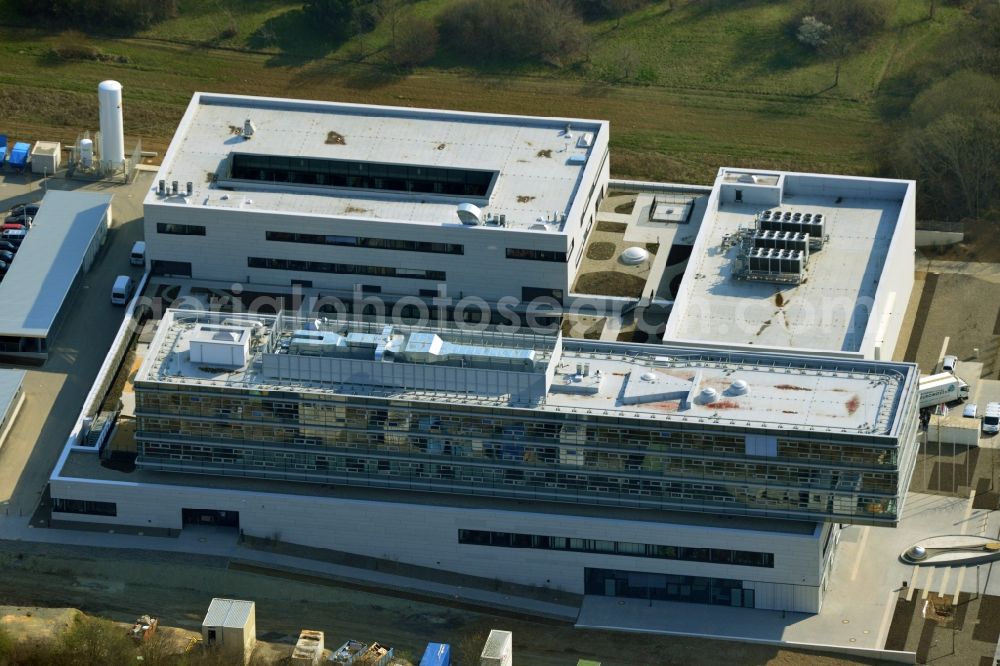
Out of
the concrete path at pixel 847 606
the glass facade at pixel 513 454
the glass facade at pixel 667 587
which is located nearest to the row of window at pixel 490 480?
the glass facade at pixel 513 454

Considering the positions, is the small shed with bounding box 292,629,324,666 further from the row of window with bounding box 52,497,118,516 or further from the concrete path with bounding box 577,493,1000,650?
the row of window with bounding box 52,497,118,516

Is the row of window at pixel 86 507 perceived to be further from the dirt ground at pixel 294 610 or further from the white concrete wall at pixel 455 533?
the dirt ground at pixel 294 610

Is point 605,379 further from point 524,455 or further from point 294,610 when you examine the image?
point 294,610

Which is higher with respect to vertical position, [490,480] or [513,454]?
[513,454]

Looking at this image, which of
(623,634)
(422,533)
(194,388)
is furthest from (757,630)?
(194,388)

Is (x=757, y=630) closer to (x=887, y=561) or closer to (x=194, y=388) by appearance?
(x=887, y=561)

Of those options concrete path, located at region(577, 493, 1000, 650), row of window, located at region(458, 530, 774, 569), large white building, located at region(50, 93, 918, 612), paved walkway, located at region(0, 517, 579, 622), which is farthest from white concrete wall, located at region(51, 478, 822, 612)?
concrete path, located at region(577, 493, 1000, 650)

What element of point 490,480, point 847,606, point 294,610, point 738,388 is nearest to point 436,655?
point 294,610

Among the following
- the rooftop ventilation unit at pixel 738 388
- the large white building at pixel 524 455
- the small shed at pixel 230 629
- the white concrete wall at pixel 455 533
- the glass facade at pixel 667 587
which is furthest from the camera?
the glass facade at pixel 667 587
